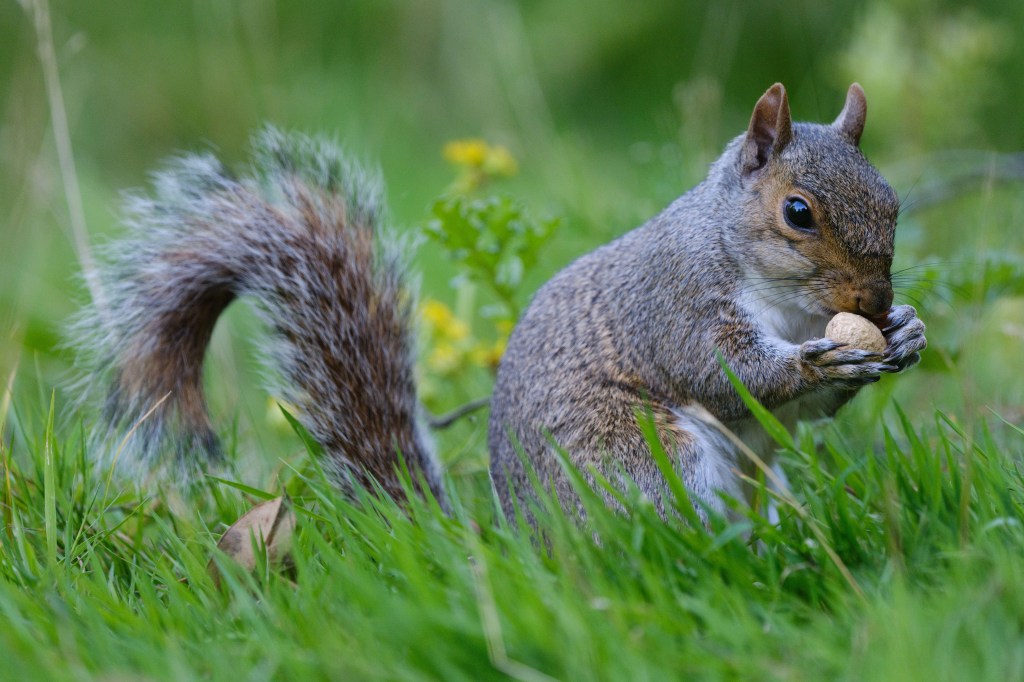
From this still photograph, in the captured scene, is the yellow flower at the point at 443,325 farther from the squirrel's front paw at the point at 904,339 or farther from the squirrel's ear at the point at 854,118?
the squirrel's front paw at the point at 904,339

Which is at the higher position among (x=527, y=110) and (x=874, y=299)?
(x=527, y=110)

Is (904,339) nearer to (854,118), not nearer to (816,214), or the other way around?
(816,214)

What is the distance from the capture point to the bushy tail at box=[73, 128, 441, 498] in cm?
195

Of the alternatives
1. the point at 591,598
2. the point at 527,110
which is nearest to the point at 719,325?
the point at 591,598

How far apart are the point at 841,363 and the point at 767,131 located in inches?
17.3

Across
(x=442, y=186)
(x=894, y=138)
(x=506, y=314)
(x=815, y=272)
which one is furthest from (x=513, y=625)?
(x=442, y=186)

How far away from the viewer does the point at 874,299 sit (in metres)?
1.69

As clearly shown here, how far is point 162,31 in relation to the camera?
602 cm

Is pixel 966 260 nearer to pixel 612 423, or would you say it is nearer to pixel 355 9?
pixel 612 423

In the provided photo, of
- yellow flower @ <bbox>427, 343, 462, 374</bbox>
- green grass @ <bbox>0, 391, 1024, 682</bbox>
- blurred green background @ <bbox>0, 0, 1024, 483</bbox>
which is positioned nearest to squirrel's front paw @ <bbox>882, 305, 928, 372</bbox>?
green grass @ <bbox>0, 391, 1024, 682</bbox>

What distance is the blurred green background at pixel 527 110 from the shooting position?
2654 mm

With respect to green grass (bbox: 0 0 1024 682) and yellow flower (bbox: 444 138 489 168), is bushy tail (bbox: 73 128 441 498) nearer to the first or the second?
green grass (bbox: 0 0 1024 682)

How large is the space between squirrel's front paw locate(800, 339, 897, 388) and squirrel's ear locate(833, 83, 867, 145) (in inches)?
17.2

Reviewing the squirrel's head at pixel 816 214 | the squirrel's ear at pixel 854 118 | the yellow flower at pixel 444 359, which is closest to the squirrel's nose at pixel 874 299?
the squirrel's head at pixel 816 214
